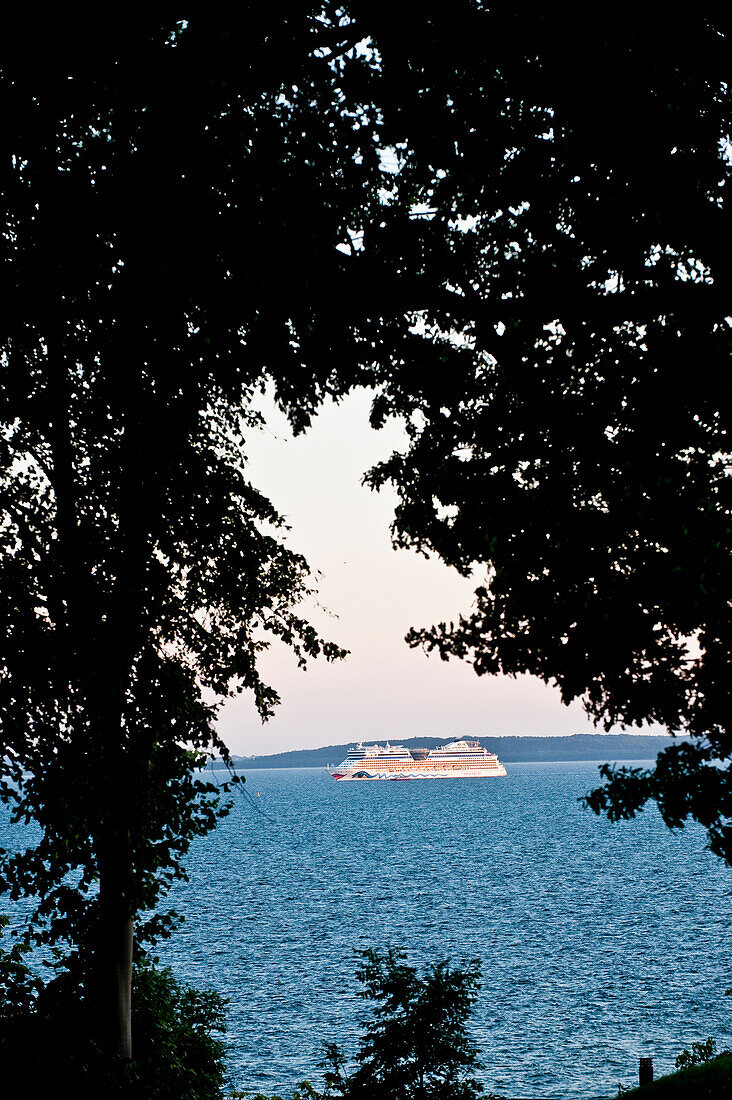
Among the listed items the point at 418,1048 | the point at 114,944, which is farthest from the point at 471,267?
the point at 418,1048

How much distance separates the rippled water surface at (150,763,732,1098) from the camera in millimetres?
30322

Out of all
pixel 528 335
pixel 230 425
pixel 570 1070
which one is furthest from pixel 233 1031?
pixel 528 335

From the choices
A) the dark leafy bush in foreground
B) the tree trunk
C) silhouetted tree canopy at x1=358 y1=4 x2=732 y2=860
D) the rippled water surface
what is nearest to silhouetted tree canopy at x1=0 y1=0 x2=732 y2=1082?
silhouetted tree canopy at x1=358 y1=4 x2=732 y2=860

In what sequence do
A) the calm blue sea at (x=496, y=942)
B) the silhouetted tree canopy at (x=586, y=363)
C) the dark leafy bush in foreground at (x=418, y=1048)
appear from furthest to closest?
the calm blue sea at (x=496, y=942) < the dark leafy bush in foreground at (x=418, y=1048) < the silhouetted tree canopy at (x=586, y=363)

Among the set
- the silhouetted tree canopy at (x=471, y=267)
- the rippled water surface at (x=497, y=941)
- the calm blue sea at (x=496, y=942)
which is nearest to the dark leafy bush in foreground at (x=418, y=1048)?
the calm blue sea at (x=496, y=942)

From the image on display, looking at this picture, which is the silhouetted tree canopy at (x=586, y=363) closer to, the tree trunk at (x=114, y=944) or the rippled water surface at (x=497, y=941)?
the tree trunk at (x=114, y=944)

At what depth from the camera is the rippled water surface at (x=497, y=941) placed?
30.3m

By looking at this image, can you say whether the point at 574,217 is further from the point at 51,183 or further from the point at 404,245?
the point at 51,183

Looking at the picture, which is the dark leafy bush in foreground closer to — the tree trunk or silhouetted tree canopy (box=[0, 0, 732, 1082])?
the tree trunk

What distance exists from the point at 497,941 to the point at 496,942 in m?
0.34

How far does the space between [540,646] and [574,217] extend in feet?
13.5

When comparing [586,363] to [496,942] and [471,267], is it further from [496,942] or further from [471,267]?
[496,942]

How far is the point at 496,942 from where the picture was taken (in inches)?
1891

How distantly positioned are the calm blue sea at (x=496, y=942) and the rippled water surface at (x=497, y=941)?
0.13 meters
